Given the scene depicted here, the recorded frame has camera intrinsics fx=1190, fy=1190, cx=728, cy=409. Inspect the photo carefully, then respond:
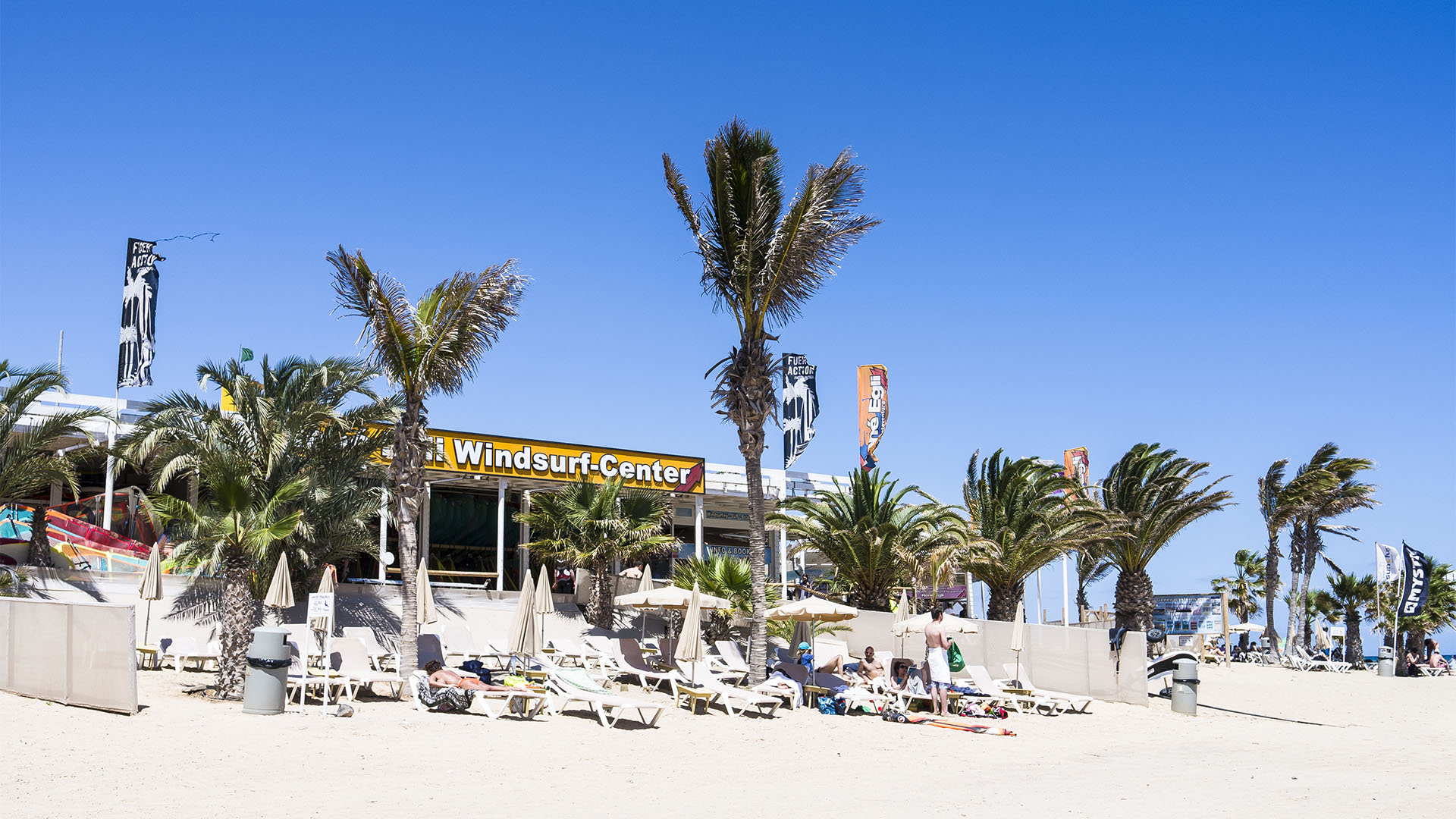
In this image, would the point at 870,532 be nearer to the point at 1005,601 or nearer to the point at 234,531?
the point at 1005,601

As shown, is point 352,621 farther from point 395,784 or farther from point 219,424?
point 395,784

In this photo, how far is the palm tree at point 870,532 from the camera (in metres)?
22.7

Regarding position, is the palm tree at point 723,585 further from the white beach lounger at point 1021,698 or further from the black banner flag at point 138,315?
the black banner flag at point 138,315

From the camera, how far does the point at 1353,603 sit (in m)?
42.2

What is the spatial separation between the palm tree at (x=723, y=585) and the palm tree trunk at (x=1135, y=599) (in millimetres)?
8605

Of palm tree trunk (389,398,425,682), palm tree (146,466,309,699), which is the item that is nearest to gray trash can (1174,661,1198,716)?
palm tree trunk (389,398,425,682)

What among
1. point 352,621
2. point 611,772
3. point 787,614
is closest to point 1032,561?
point 787,614

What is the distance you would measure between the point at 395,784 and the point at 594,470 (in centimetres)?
1585

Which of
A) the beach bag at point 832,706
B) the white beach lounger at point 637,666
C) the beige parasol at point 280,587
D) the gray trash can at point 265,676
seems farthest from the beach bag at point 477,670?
the beach bag at point 832,706

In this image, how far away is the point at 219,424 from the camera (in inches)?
613

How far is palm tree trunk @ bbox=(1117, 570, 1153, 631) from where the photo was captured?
25359 millimetres

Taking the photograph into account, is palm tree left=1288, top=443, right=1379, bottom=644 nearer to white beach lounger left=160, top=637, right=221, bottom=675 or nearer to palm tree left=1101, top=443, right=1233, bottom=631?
palm tree left=1101, top=443, right=1233, bottom=631

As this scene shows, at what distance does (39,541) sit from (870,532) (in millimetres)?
14149

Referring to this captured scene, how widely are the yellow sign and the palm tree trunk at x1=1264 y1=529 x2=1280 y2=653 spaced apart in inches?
708
